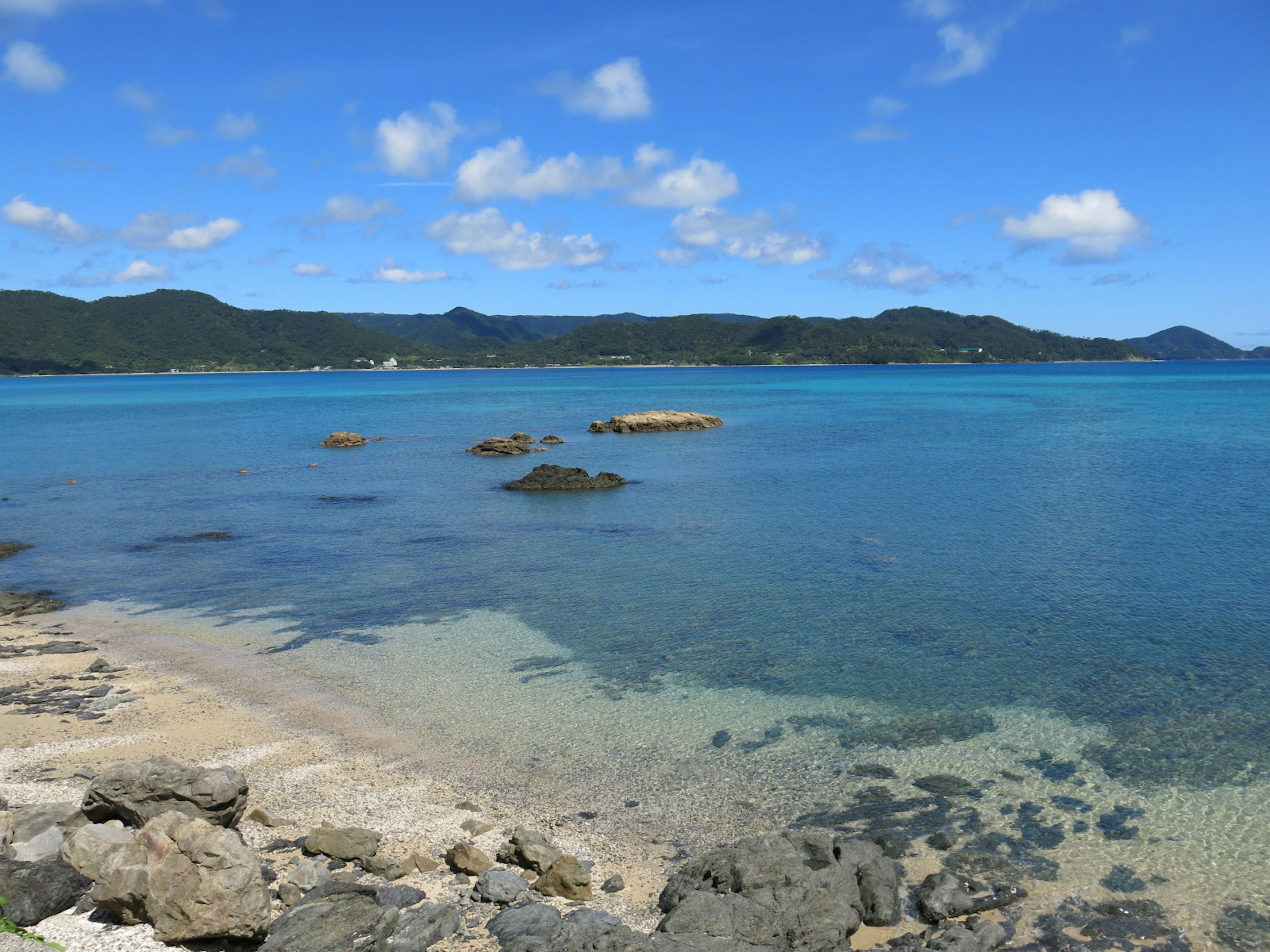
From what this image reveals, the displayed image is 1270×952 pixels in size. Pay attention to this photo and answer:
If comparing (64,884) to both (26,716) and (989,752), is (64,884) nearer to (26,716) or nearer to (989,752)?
(26,716)

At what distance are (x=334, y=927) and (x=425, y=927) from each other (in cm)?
82

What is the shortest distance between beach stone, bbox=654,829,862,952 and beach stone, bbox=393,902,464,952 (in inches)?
81.1

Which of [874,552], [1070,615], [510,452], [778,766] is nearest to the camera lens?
[778,766]

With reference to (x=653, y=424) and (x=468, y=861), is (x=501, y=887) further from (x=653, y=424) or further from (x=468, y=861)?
(x=653, y=424)

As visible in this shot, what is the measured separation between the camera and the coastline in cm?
955

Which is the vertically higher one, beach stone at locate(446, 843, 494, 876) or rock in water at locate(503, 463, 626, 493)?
rock in water at locate(503, 463, 626, 493)

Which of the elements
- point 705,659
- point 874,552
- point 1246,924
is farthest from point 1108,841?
point 874,552

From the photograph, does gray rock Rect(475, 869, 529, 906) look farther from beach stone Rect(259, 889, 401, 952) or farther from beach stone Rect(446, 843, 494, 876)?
beach stone Rect(259, 889, 401, 952)

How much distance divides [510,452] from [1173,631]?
126 ft

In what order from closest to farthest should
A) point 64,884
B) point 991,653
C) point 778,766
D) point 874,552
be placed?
1. point 64,884
2. point 778,766
3. point 991,653
4. point 874,552

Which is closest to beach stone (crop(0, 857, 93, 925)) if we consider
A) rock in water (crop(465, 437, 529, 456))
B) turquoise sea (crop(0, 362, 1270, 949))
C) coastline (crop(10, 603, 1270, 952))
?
coastline (crop(10, 603, 1270, 952))

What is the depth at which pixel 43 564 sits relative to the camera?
24703mm

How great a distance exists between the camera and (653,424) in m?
64.0

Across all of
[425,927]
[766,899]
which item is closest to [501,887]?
[425,927]
